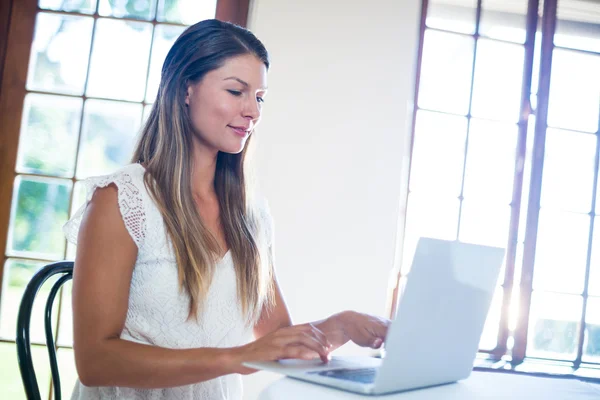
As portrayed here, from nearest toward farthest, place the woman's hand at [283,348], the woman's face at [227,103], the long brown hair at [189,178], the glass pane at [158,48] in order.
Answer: the woman's hand at [283,348], the long brown hair at [189,178], the woman's face at [227,103], the glass pane at [158,48]

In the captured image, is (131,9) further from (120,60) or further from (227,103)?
(227,103)

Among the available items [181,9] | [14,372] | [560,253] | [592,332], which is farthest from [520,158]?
[14,372]

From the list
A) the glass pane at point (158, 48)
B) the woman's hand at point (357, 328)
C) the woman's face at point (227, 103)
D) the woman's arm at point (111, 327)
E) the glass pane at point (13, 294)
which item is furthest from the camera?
the glass pane at point (158, 48)

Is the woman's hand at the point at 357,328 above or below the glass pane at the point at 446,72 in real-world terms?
below

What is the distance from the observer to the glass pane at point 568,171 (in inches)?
108

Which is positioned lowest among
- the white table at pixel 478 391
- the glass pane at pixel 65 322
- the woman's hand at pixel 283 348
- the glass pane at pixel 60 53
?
the glass pane at pixel 65 322

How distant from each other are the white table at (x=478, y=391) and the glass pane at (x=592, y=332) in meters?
1.81

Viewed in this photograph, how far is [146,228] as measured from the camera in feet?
3.99

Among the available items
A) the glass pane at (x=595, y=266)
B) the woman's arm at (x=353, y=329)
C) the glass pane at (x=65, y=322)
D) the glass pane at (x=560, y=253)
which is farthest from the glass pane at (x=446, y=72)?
the glass pane at (x=65, y=322)

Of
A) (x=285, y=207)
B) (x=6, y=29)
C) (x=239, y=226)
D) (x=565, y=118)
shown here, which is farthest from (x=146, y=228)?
(x=565, y=118)

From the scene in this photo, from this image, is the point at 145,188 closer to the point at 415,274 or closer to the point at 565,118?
the point at 415,274

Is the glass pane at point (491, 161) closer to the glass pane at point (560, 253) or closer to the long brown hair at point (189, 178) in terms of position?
the glass pane at point (560, 253)

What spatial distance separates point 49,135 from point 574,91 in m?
2.53

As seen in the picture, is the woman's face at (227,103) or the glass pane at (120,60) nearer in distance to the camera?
the woman's face at (227,103)
